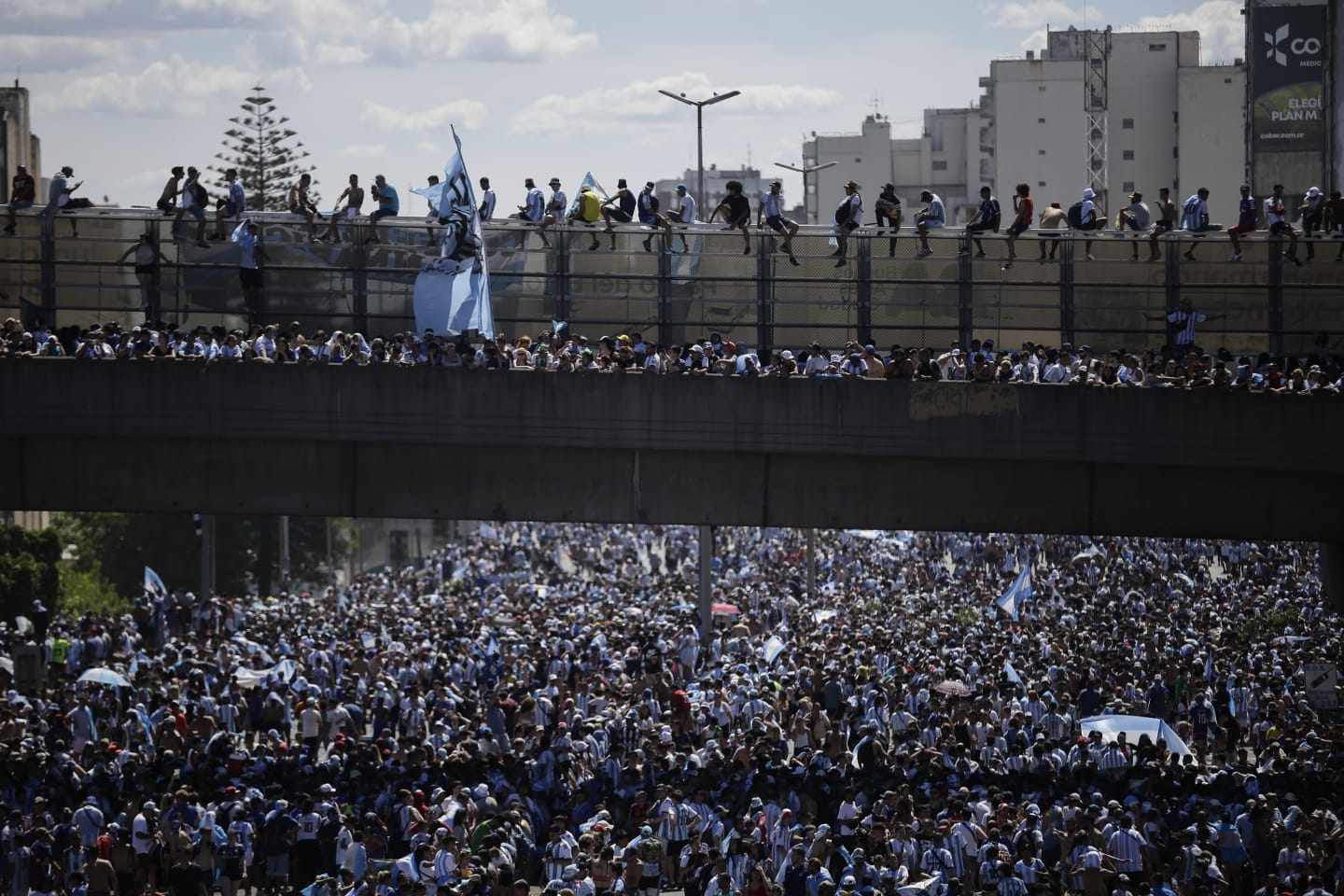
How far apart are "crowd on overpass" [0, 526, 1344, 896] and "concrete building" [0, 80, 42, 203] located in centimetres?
2749

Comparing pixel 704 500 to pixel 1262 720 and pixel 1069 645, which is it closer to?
pixel 1262 720

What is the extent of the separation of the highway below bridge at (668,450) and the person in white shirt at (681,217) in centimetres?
391

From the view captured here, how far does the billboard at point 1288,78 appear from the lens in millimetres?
48562

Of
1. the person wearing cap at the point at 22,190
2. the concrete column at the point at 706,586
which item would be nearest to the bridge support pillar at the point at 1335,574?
the concrete column at the point at 706,586

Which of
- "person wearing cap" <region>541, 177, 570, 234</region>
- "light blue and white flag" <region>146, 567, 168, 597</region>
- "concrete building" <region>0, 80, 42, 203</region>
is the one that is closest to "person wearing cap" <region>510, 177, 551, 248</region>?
"person wearing cap" <region>541, 177, 570, 234</region>

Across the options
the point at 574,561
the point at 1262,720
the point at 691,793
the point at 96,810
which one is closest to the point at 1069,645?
the point at 1262,720

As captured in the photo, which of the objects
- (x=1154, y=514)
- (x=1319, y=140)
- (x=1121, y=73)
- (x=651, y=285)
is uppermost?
(x=1121, y=73)

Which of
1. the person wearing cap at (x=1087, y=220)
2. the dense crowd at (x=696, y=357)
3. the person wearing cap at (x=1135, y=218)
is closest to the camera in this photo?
the dense crowd at (x=696, y=357)

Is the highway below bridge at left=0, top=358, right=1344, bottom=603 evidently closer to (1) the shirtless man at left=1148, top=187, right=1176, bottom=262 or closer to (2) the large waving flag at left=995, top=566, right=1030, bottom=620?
(1) the shirtless man at left=1148, top=187, right=1176, bottom=262

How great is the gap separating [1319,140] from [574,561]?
27604 mm

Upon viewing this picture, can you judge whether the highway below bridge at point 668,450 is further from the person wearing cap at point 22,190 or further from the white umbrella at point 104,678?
the person wearing cap at point 22,190

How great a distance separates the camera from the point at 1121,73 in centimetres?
8912

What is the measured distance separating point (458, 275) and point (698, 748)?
298 inches

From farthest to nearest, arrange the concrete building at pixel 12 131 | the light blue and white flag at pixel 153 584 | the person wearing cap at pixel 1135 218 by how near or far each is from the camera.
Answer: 1. the concrete building at pixel 12 131
2. the light blue and white flag at pixel 153 584
3. the person wearing cap at pixel 1135 218
